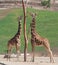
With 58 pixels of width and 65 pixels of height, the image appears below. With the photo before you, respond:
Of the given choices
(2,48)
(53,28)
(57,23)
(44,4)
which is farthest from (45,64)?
(44,4)

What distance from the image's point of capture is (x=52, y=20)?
104ft

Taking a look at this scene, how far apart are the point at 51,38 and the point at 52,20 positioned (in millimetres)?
10561

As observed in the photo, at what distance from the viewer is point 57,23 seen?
29.6m

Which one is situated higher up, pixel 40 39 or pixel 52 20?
pixel 40 39

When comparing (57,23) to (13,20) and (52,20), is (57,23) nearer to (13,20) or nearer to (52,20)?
(52,20)

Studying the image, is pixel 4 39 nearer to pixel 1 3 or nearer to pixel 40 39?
pixel 40 39

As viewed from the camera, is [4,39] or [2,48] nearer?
[2,48]

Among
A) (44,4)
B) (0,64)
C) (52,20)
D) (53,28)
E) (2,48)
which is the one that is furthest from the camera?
(44,4)

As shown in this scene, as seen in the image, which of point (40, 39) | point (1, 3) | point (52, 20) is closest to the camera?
point (40, 39)

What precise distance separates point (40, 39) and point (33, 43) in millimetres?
210

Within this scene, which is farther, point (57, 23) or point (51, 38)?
point (57, 23)

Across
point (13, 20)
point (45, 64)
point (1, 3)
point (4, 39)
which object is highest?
point (45, 64)

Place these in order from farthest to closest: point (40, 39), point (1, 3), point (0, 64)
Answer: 1. point (1, 3)
2. point (40, 39)
3. point (0, 64)

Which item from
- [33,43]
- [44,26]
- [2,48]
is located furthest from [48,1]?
[33,43]
